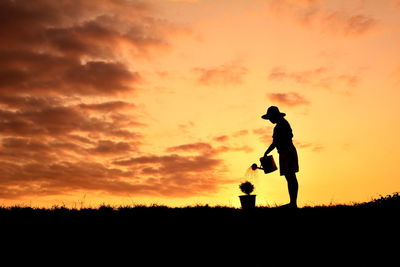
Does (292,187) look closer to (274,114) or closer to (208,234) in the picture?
(274,114)

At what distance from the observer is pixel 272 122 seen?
1482 cm

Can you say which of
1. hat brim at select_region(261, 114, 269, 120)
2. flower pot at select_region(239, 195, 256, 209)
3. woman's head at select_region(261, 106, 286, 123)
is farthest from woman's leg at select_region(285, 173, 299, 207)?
hat brim at select_region(261, 114, 269, 120)

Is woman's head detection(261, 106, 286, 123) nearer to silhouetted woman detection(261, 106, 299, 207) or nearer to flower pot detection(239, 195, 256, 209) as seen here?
silhouetted woman detection(261, 106, 299, 207)

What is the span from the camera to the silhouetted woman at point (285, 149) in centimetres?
1427

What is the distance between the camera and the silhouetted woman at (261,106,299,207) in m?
14.3

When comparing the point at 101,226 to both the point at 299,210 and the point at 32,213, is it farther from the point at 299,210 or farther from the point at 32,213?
the point at 299,210

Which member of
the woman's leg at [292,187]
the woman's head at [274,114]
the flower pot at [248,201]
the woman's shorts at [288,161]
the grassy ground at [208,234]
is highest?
the woman's head at [274,114]

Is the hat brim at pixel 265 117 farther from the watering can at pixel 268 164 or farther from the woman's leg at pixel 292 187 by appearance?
the woman's leg at pixel 292 187

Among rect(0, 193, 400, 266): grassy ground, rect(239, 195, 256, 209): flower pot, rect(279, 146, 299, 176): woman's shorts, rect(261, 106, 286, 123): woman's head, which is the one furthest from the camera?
rect(261, 106, 286, 123): woman's head

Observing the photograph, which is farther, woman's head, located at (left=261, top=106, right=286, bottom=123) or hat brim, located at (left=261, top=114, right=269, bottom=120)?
hat brim, located at (left=261, top=114, right=269, bottom=120)

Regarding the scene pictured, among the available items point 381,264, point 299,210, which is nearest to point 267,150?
point 299,210

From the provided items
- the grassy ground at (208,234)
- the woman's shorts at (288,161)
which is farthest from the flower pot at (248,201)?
the woman's shorts at (288,161)

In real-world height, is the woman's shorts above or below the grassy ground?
above

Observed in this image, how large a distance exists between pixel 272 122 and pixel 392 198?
578cm
